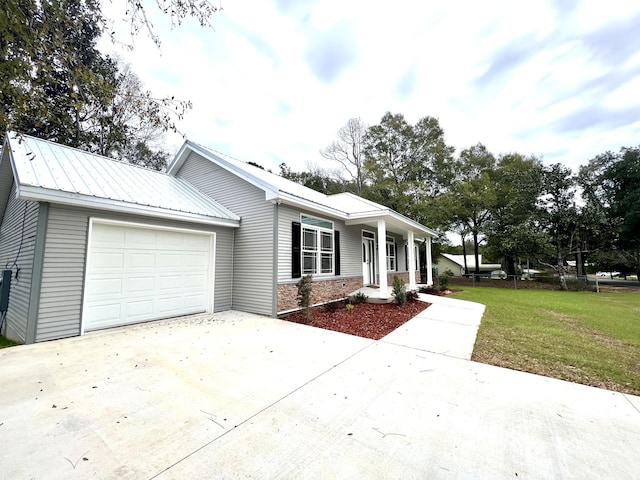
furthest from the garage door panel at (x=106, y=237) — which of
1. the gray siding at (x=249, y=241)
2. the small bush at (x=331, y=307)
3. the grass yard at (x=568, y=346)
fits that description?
the grass yard at (x=568, y=346)

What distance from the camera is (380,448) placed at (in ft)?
7.21

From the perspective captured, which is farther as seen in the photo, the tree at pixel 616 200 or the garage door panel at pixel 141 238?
the tree at pixel 616 200

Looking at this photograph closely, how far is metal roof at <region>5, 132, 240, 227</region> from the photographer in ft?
15.6

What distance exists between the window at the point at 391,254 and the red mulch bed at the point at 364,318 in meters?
4.71

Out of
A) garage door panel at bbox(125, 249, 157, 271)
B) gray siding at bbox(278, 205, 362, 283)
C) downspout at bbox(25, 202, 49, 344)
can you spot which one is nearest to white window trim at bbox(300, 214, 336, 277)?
gray siding at bbox(278, 205, 362, 283)

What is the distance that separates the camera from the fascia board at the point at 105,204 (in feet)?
14.7

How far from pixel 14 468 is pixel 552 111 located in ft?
46.4

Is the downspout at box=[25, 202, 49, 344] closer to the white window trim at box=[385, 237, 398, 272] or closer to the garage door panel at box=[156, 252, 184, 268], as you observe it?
the garage door panel at box=[156, 252, 184, 268]

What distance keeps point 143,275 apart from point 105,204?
1.73 metres

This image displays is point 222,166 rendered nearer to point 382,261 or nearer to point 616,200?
point 382,261

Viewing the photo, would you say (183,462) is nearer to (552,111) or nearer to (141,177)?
(141,177)

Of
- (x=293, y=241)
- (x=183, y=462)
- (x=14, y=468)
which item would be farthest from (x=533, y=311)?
(x=14, y=468)

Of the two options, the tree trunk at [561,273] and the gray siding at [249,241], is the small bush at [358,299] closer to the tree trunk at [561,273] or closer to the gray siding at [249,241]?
the gray siding at [249,241]

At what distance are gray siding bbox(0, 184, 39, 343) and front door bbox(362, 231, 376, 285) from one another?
9.73 meters
